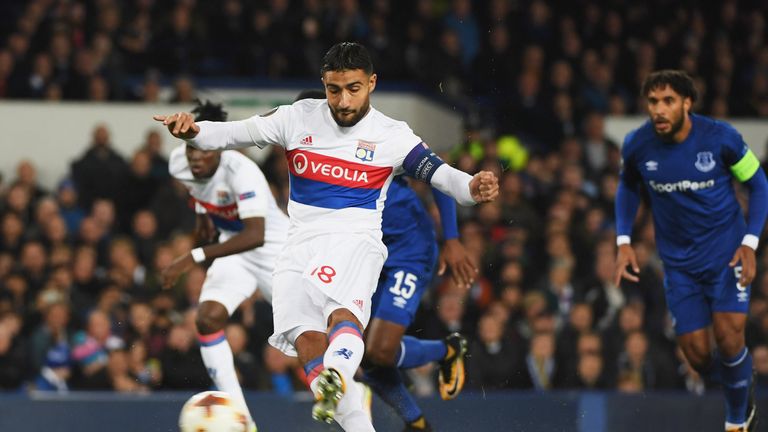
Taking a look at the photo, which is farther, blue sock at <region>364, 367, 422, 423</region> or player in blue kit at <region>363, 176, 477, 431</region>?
blue sock at <region>364, 367, 422, 423</region>

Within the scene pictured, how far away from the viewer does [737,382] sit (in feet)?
30.5

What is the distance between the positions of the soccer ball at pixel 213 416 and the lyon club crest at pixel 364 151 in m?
1.50

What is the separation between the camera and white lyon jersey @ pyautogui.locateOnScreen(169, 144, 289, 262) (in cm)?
958

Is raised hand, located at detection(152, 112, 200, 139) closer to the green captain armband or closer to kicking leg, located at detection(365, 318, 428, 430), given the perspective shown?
kicking leg, located at detection(365, 318, 428, 430)

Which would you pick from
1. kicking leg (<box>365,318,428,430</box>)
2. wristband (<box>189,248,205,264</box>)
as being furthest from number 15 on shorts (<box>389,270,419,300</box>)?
wristband (<box>189,248,205,264</box>)

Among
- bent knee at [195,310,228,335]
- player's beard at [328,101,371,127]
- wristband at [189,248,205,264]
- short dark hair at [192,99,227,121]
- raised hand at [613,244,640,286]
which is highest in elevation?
short dark hair at [192,99,227,121]

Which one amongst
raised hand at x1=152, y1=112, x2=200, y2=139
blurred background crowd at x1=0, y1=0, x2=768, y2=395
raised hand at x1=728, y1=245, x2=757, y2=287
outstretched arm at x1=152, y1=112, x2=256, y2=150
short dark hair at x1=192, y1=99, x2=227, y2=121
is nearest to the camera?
raised hand at x1=152, y1=112, x2=200, y2=139

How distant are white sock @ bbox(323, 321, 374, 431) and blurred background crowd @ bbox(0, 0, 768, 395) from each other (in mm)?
4869

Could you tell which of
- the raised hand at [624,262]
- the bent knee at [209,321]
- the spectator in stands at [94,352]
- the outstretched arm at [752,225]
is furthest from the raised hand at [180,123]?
the spectator in stands at [94,352]

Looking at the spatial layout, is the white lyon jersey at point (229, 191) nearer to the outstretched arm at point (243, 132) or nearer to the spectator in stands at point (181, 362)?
the outstretched arm at point (243, 132)

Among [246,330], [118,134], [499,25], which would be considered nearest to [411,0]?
[499,25]

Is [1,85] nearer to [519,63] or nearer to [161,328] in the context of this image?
[161,328]

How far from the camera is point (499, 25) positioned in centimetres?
1698

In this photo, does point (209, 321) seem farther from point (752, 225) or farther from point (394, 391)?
point (752, 225)
